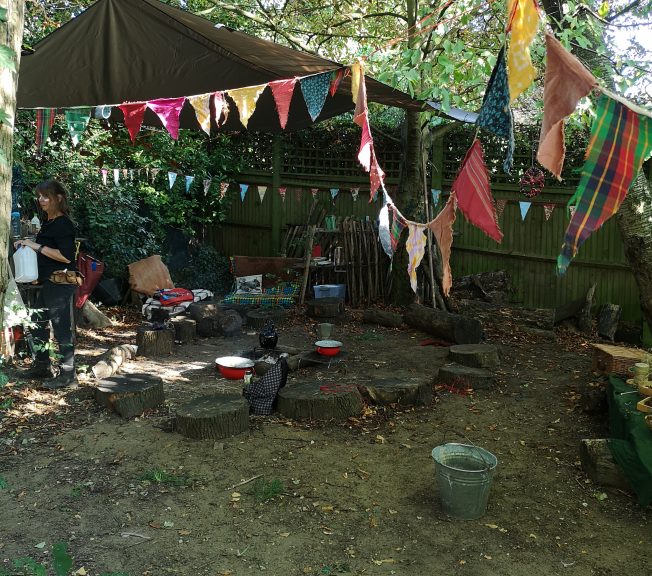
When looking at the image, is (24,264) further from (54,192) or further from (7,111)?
(7,111)

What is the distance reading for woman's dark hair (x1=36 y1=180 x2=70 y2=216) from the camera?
541 centimetres

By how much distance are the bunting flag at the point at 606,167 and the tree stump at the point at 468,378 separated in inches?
128

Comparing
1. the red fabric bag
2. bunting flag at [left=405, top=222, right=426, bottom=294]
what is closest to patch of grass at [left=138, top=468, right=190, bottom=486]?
bunting flag at [left=405, top=222, right=426, bottom=294]

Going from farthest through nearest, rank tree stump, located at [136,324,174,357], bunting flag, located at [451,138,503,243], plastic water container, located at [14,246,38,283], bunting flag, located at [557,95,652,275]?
tree stump, located at [136,324,174,357] → plastic water container, located at [14,246,38,283] → bunting flag, located at [451,138,503,243] → bunting flag, located at [557,95,652,275]

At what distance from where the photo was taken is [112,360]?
6277mm

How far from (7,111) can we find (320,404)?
137 inches

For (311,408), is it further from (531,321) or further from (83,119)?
(531,321)

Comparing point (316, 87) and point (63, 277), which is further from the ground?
point (316, 87)

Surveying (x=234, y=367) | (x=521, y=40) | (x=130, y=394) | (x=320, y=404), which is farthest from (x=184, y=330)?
(x=521, y=40)

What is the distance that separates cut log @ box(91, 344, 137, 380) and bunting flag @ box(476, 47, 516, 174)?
12.9 ft

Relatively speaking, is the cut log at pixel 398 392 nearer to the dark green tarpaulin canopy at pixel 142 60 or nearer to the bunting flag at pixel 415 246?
the bunting flag at pixel 415 246

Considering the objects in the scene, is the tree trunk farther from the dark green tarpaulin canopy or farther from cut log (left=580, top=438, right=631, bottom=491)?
the dark green tarpaulin canopy

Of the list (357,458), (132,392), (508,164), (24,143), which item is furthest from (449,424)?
(24,143)

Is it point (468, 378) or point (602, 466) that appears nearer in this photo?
point (602, 466)
